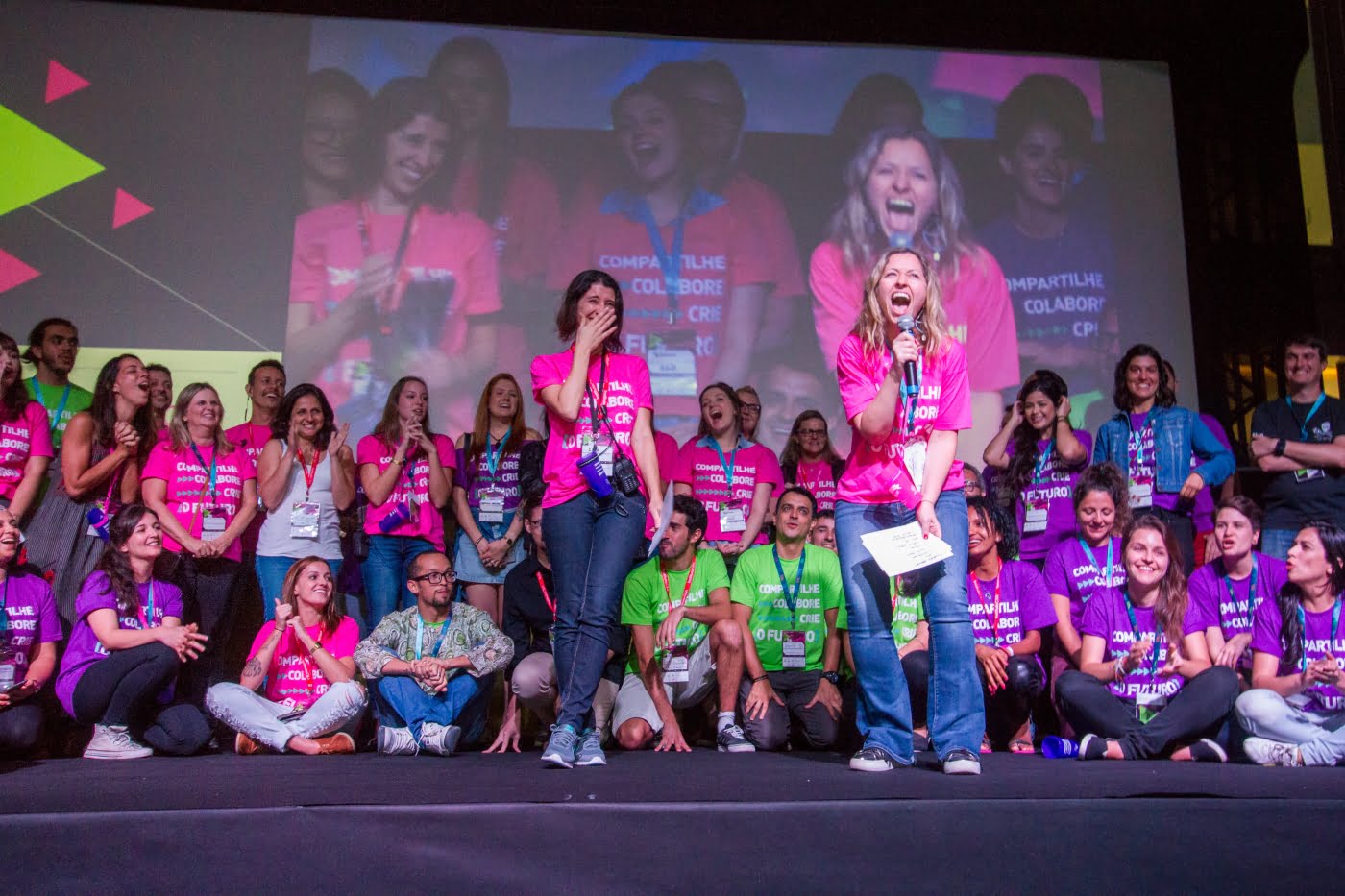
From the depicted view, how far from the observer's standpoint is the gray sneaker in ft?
12.0

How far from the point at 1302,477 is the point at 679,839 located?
3.51m

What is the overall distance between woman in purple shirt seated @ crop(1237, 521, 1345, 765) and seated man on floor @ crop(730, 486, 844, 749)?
139cm

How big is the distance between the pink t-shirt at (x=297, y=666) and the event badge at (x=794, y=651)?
161 cm

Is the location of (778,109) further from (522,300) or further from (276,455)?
(276,455)

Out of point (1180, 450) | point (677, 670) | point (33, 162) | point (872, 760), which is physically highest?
point (33, 162)

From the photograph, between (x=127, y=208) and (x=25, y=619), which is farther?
(x=127, y=208)

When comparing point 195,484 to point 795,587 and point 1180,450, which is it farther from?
point 1180,450

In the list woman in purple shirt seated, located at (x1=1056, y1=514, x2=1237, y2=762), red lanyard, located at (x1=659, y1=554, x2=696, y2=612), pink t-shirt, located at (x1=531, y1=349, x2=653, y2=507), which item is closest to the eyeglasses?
red lanyard, located at (x1=659, y1=554, x2=696, y2=612)

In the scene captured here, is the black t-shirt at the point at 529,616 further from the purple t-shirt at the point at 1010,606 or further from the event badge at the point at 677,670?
the purple t-shirt at the point at 1010,606

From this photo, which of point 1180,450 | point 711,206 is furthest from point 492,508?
point 1180,450

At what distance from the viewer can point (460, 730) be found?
3.64 meters

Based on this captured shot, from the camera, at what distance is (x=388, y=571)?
4332mm

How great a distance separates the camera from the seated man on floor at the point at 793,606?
4.01 meters

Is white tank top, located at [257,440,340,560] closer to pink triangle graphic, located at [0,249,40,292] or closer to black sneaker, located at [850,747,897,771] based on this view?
pink triangle graphic, located at [0,249,40,292]
